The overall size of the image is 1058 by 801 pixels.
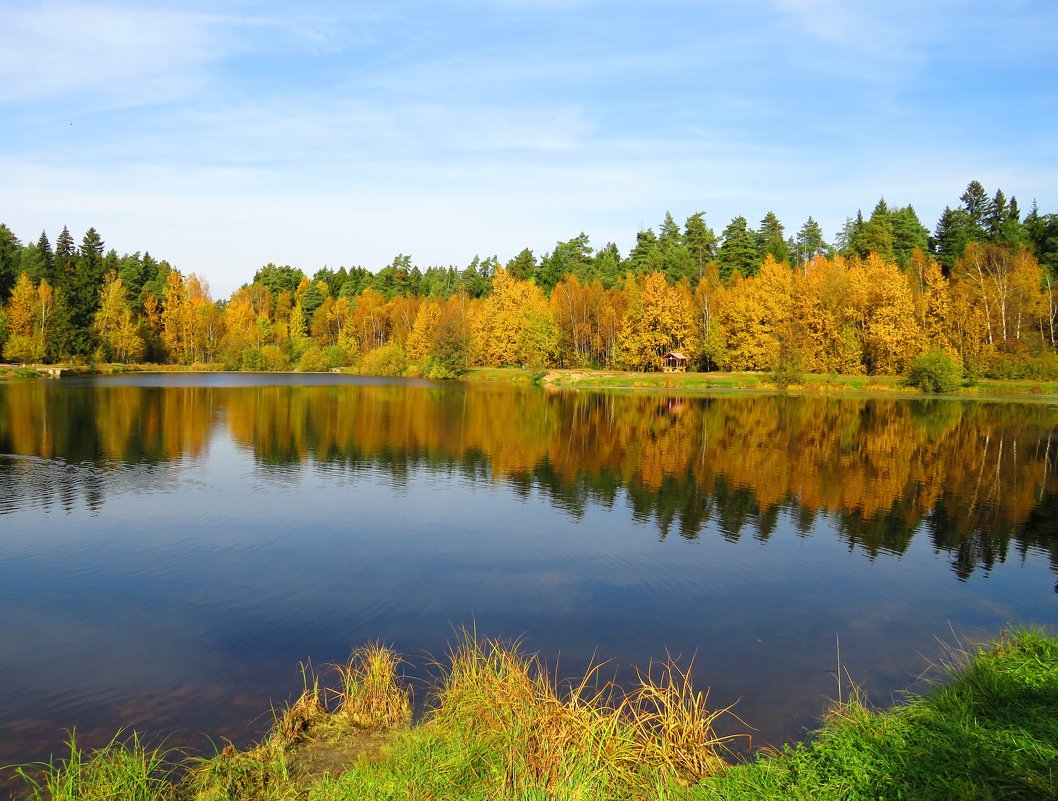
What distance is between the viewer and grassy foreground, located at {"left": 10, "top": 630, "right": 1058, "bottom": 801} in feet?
22.4

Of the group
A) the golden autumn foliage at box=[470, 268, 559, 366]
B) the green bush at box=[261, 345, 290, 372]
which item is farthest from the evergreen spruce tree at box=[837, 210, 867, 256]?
the green bush at box=[261, 345, 290, 372]

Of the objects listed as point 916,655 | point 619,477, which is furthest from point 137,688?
point 619,477

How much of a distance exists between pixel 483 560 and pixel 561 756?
10.1 m

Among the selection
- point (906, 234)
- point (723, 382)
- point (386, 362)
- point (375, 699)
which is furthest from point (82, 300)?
point (906, 234)

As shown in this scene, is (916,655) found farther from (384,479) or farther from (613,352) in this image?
(613,352)

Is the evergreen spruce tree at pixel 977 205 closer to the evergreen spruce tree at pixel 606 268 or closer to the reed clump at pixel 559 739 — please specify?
the evergreen spruce tree at pixel 606 268

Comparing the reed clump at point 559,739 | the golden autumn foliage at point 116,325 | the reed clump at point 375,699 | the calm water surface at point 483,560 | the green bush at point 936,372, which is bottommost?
the calm water surface at point 483,560

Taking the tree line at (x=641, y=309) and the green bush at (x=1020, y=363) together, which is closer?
the green bush at (x=1020, y=363)

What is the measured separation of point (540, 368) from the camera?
99.5m

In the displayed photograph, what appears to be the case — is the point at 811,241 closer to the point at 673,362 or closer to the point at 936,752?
the point at 673,362

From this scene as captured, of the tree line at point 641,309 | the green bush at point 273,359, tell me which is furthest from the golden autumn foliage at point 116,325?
the green bush at point 273,359

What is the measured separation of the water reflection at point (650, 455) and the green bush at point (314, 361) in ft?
195

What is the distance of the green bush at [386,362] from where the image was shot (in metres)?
109

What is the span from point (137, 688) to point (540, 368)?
9014cm
